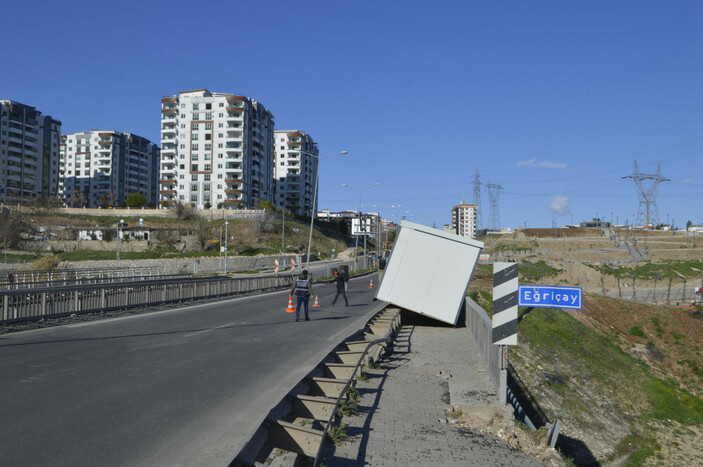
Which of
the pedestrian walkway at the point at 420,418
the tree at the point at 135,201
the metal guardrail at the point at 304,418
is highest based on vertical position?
the tree at the point at 135,201

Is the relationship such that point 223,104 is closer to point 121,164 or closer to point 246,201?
point 246,201

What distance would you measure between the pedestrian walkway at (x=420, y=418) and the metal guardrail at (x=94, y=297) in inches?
432

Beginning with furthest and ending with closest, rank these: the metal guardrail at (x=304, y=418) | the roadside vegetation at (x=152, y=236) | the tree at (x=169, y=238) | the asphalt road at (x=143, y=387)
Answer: the tree at (x=169, y=238) → the roadside vegetation at (x=152, y=236) → the asphalt road at (x=143, y=387) → the metal guardrail at (x=304, y=418)

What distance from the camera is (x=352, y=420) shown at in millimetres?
7340

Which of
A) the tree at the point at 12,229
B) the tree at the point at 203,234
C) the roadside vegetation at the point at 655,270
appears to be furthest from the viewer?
the tree at the point at 203,234

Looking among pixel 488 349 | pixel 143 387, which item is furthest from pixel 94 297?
pixel 488 349

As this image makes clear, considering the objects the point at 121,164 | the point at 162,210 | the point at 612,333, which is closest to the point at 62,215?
the point at 162,210

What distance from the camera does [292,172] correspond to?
150 meters

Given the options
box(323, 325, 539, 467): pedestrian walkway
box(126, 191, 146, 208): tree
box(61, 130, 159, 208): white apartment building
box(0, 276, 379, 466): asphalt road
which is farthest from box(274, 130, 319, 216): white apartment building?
box(323, 325, 539, 467): pedestrian walkway

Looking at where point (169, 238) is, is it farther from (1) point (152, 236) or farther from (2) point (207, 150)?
→ (2) point (207, 150)

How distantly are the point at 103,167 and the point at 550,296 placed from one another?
154 meters

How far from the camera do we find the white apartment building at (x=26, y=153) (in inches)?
4697

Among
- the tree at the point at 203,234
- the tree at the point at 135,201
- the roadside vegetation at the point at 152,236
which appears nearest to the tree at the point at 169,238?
the roadside vegetation at the point at 152,236

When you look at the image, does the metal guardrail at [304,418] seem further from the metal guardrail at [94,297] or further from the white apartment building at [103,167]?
the white apartment building at [103,167]
